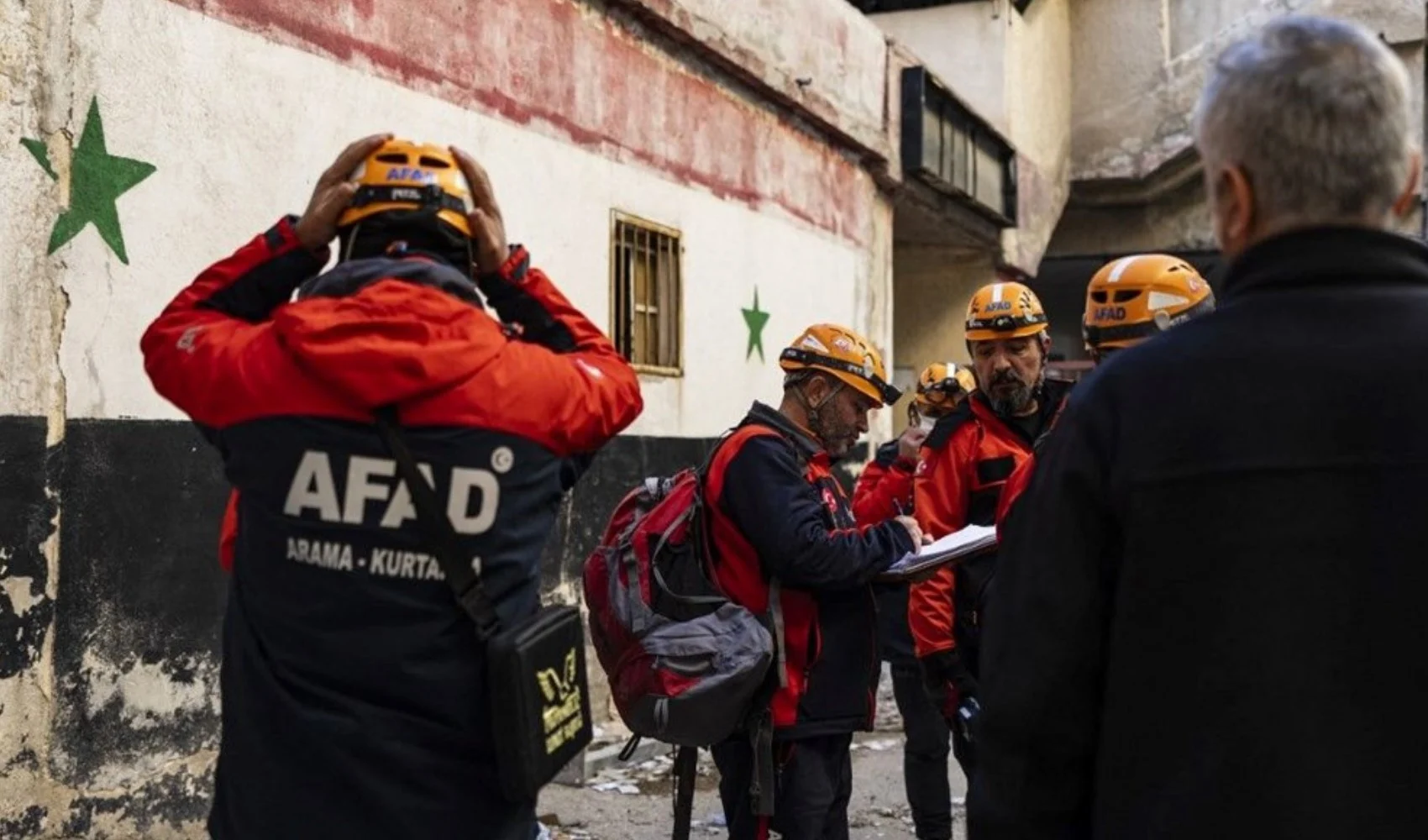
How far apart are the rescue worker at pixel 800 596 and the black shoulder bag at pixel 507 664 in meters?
1.63

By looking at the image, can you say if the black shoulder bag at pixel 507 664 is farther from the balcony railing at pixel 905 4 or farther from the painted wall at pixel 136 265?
the balcony railing at pixel 905 4

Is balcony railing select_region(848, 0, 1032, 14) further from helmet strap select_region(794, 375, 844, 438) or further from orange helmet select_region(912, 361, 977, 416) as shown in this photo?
helmet strap select_region(794, 375, 844, 438)

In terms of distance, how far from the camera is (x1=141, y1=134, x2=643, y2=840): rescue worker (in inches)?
90.7

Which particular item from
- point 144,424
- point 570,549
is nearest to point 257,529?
point 144,424

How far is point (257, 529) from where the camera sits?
2396mm

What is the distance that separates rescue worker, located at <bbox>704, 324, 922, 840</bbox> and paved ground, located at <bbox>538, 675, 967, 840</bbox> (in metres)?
2.21

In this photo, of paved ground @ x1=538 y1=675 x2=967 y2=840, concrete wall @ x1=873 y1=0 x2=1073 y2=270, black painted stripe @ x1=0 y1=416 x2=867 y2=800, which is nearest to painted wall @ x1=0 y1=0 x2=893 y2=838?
black painted stripe @ x1=0 y1=416 x2=867 y2=800

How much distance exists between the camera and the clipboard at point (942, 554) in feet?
13.2

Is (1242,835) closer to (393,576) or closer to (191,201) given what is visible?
(393,576)

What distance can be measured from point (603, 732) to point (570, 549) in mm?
1060

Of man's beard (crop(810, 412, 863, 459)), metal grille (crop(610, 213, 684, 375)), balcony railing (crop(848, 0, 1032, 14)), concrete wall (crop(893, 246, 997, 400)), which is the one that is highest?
balcony railing (crop(848, 0, 1032, 14))

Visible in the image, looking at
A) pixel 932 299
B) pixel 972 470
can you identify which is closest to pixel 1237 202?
pixel 972 470

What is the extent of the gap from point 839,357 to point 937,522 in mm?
662

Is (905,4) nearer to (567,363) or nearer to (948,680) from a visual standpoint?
(948,680)
